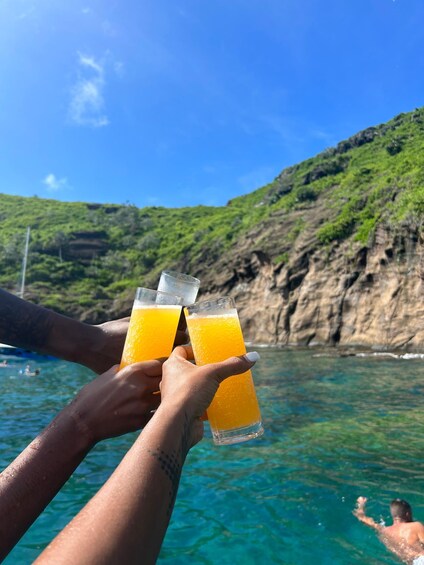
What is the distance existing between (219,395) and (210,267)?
4349cm

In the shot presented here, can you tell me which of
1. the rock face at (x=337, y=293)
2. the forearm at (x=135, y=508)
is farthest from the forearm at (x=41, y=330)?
the rock face at (x=337, y=293)

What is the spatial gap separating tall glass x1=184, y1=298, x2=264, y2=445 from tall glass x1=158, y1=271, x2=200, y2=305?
240 millimetres

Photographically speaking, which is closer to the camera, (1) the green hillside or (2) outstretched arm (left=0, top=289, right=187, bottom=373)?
(2) outstretched arm (left=0, top=289, right=187, bottom=373)

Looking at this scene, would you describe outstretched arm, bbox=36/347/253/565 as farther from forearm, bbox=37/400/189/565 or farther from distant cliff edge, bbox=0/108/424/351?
distant cliff edge, bbox=0/108/424/351

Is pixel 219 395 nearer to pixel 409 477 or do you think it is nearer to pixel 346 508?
pixel 346 508

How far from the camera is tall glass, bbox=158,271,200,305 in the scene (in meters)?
2.19

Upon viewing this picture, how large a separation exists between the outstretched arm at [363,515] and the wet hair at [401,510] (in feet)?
0.88

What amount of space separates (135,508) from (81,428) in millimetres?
711

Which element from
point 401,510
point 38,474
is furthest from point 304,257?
point 38,474

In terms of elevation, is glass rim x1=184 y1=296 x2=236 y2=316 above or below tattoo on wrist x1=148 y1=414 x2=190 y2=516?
above

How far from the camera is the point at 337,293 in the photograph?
105ft

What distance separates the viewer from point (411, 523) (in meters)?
5.34

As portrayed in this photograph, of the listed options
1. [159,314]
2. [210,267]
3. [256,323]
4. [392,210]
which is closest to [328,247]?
[392,210]

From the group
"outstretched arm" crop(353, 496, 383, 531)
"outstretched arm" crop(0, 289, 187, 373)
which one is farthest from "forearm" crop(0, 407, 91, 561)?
"outstretched arm" crop(353, 496, 383, 531)
